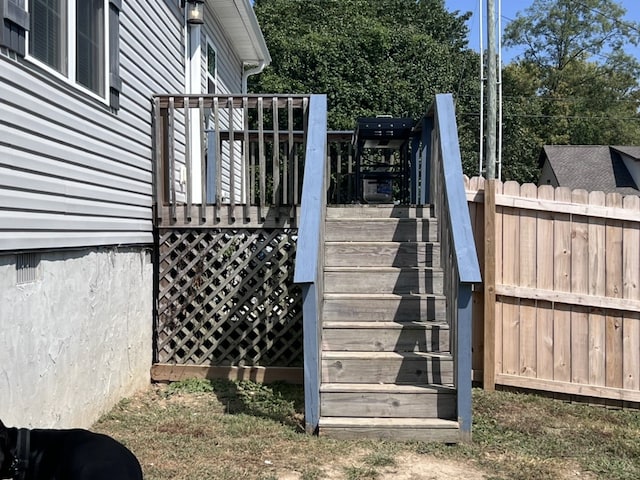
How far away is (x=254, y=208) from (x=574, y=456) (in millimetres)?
3435

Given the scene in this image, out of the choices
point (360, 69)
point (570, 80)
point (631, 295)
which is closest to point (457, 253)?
point (631, 295)

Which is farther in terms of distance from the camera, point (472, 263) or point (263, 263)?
point (263, 263)

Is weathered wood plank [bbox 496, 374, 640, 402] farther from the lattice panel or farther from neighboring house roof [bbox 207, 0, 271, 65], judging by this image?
neighboring house roof [bbox 207, 0, 271, 65]

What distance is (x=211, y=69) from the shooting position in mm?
9766

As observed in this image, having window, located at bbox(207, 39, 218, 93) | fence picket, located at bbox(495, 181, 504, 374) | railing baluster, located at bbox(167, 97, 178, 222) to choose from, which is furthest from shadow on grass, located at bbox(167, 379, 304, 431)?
window, located at bbox(207, 39, 218, 93)

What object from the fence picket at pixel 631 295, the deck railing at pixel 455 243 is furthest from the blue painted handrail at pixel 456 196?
the fence picket at pixel 631 295

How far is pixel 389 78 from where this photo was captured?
77.8ft

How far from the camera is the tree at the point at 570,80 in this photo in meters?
34.2

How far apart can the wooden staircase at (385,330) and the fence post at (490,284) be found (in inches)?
16.1

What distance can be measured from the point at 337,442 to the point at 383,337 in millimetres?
1041

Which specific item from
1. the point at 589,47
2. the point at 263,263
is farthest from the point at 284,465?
the point at 589,47

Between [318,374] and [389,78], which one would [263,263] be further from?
[389,78]

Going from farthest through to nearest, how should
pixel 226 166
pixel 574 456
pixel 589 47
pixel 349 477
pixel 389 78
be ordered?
pixel 589 47 → pixel 389 78 → pixel 226 166 → pixel 574 456 → pixel 349 477

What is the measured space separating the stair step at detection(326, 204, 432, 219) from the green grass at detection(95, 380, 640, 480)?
1.86 meters
